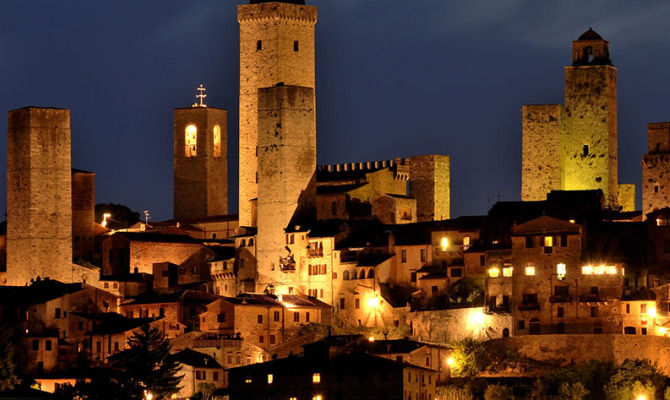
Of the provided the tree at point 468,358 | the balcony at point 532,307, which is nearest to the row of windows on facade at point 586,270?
the balcony at point 532,307

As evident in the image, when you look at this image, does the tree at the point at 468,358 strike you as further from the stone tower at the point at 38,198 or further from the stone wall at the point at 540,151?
the stone tower at the point at 38,198

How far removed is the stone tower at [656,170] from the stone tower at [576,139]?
3.00 meters

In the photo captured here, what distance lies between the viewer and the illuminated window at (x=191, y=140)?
104m

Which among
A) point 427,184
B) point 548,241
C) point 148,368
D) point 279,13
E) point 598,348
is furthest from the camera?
point 427,184

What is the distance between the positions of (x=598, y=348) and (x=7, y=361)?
2011 centimetres

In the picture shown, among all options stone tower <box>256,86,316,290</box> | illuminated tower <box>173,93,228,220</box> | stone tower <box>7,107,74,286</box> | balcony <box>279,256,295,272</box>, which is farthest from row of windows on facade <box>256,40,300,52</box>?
balcony <box>279,256,295,272</box>

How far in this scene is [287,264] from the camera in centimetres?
9181

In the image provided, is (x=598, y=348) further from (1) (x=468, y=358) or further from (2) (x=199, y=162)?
(2) (x=199, y=162)

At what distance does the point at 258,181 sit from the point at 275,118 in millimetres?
2606

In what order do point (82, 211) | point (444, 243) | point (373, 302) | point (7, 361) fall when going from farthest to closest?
1. point (82, 211)
2. point (444, 243)
3. point (373, 302)
4. point (7, 361)

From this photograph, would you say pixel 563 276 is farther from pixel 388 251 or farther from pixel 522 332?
pixel 388 251

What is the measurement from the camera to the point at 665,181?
91438mm

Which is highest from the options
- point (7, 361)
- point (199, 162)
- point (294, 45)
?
point (294, 45)

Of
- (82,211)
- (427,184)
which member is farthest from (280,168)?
(427,184)
